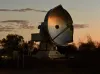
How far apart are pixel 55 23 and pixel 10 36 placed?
68.5 meters

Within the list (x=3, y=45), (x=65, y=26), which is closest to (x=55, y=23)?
(x=65, y=26)

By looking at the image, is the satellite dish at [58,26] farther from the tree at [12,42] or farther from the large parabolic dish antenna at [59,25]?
the tree at [12,42]

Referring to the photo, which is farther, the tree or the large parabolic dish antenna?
the tree

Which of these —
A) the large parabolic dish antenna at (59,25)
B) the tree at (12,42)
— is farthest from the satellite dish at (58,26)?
the tree at (12,42)

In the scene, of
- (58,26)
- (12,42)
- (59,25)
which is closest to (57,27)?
(58,26)

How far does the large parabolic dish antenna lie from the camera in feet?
233

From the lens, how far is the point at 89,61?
4312cm

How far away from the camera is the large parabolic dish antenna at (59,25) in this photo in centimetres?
7100

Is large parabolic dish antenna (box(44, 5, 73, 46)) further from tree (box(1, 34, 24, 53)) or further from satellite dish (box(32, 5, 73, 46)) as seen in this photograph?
tree (box(1, 34, 24, 53))

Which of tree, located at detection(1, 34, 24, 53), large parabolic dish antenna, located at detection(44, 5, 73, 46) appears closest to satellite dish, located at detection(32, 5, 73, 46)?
large parabolic dish antenna, located at detection(44, 5, 73, 46)

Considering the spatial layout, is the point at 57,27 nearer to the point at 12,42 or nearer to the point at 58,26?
the point at 58,26

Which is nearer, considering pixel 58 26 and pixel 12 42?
pixel 58 26

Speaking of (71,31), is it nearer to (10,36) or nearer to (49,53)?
(49,53)

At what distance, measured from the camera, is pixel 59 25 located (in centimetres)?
7262
